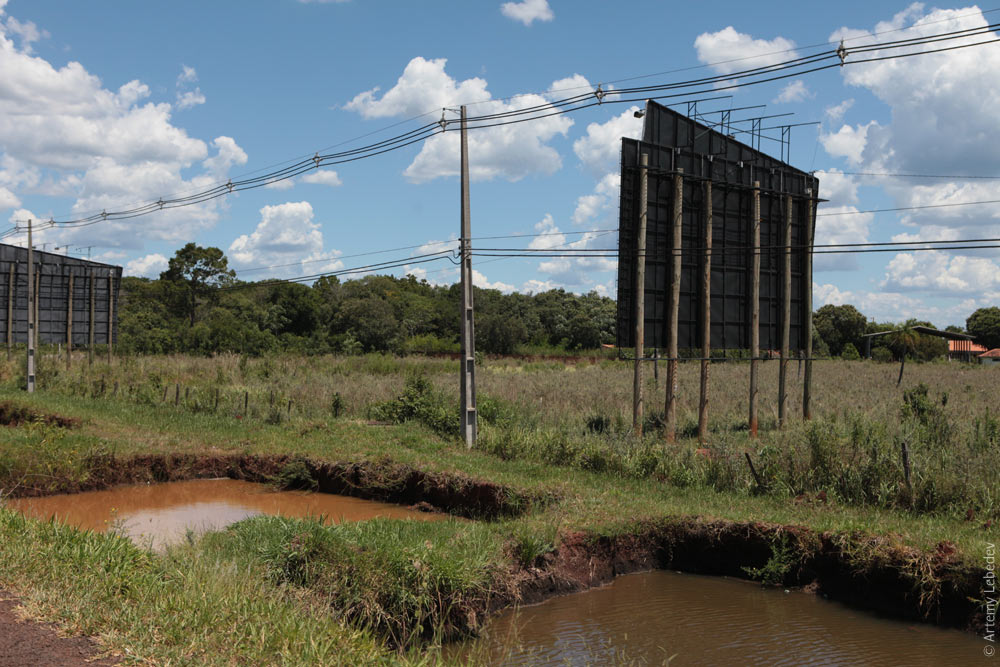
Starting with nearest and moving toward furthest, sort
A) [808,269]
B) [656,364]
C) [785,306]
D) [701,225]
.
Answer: [701,225] < [785,306] < [808,269] < [656,364]

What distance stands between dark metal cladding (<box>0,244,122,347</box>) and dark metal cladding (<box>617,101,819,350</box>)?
35873 mm

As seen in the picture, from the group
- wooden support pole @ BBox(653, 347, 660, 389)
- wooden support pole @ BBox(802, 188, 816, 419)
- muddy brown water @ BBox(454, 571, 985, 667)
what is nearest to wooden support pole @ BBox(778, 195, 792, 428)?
wooden support pole @ BBox(802, 188, 816, 419)

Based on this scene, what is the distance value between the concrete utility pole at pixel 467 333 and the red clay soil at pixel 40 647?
39.0ft

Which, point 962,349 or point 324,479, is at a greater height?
Answer: point 962,349

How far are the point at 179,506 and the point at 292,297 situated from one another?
5063 centimetres

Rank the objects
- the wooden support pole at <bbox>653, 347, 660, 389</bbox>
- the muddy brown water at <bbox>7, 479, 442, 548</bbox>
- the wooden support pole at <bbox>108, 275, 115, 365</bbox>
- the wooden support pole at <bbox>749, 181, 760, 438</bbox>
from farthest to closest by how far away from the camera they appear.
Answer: the wooden support pole at <bbox>108, 275, 115, 365</bbox>
the wooden support pole at <bbox>749, 181, 760, 438</bbox>
the wooden support pole at <bbox>653, 347, 660, 389</bbox>
the muddy brown water at <bbox>7, 479, 442, 548</bbox>

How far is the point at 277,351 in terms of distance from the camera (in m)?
46.5

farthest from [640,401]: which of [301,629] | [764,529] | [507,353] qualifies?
[507,353]

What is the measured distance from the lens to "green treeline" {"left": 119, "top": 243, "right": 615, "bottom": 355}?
53438mm

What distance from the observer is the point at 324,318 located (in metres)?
63.6

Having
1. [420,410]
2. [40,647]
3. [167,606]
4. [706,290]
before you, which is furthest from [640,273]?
[40,647]

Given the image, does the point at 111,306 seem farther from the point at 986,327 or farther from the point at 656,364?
the point at 986,327

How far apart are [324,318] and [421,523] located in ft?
179

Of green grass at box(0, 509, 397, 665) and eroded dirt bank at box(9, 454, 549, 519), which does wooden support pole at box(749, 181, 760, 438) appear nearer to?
eroded dirt bank at box(9, 454, 549, 519)
